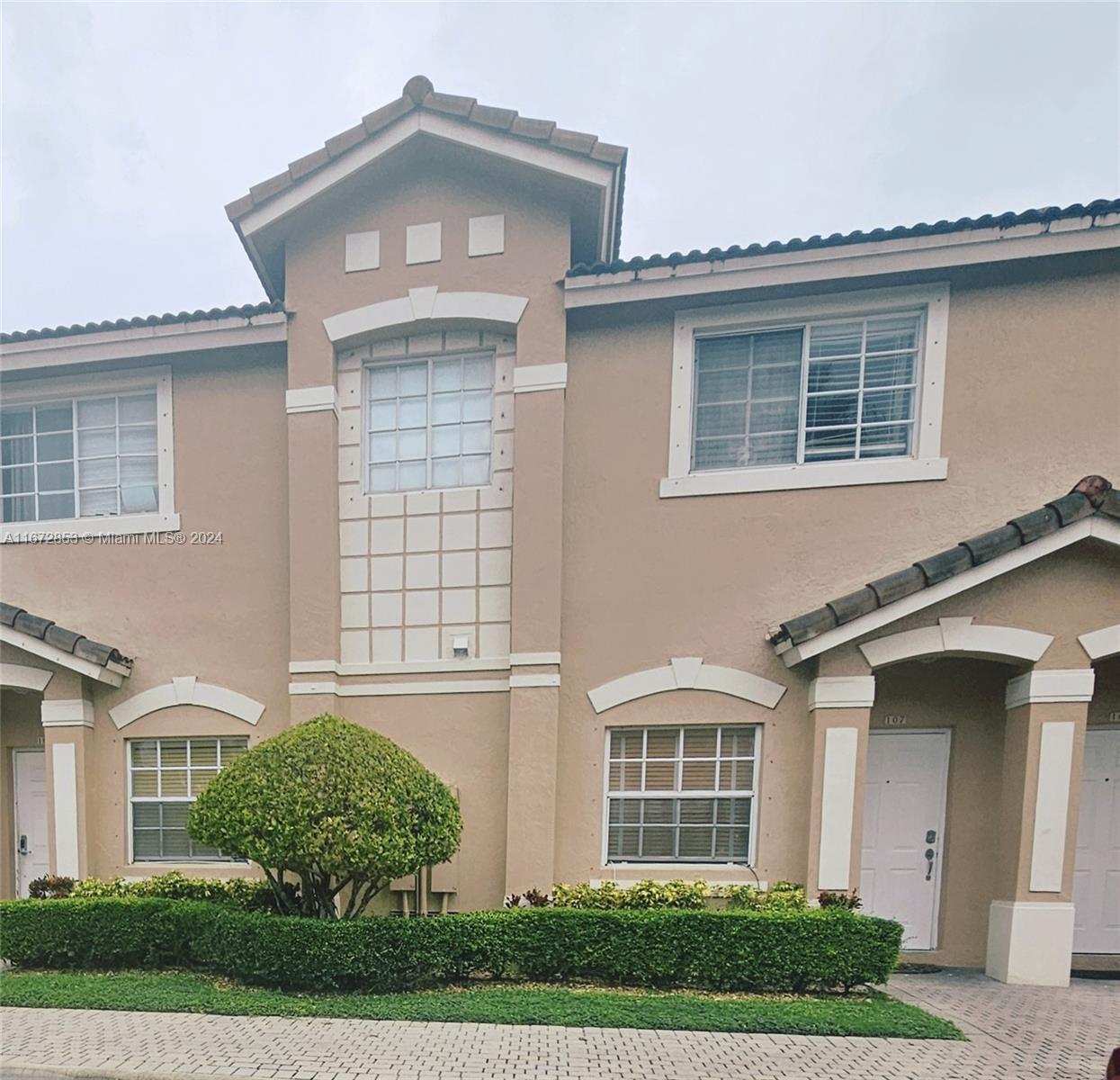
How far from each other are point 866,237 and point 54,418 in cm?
999

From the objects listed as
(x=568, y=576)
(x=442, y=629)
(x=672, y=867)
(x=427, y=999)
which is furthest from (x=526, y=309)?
(x=427, y=999)

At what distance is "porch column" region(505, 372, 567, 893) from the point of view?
646cm

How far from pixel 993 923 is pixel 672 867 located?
3.11m

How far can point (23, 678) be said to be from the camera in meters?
7.25

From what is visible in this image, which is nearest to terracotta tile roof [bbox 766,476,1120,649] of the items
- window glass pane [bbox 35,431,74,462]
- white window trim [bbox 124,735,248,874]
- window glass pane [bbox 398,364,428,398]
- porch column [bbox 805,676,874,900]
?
porch column [bbox 805,676,874,900]

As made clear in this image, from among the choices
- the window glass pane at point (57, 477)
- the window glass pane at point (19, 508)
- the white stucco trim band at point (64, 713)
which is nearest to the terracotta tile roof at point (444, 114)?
the window glass pane at point (57, 477)

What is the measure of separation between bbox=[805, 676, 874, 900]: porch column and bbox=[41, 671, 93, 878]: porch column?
8.04 metres

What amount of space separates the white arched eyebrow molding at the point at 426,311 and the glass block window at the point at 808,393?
222cm

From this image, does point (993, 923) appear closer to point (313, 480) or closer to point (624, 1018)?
point (624, 1018)

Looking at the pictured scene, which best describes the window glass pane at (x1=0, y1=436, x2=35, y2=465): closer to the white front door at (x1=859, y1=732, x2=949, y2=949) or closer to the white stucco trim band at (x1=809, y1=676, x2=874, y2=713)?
the white stucco trim band at (x1=809, y1=676, x2=874, y2=713)

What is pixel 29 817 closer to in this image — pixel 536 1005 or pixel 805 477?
pixel 536 1005

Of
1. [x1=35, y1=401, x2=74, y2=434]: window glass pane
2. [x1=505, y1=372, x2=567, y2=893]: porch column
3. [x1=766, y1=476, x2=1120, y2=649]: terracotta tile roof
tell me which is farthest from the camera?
[x1=35, y1=401, x2=74, y2=434]: window glass pane

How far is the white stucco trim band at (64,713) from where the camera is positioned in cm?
719

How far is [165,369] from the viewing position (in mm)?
7672
